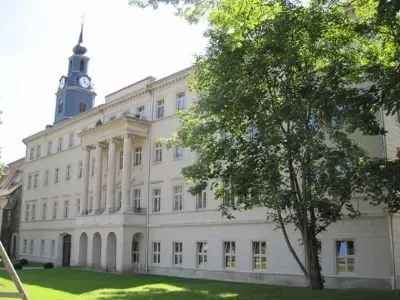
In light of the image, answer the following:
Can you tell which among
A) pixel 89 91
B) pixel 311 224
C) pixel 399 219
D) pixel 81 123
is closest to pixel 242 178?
pixel 311 224

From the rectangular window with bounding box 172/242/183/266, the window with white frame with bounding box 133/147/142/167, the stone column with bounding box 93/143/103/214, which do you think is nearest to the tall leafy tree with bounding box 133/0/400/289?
the rectangular window with bounding box 172/242/183/266

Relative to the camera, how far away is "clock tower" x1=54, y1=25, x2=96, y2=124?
200 feet

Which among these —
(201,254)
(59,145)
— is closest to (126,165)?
(201,254)

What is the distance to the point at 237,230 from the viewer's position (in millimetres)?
30969

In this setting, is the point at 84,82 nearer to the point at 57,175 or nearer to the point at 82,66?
the point at 82,66

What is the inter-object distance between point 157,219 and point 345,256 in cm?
1587

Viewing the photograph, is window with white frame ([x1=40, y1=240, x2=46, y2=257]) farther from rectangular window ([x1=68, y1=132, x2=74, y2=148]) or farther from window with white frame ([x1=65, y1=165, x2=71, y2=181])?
rectangular window ([x1=68, y1=132, x2=74, y2=148])

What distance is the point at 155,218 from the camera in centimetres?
3738

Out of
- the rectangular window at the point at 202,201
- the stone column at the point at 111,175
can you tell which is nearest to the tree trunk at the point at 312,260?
the rectangular window at the point at 202,201

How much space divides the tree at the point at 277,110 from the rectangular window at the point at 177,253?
1531 centimetres

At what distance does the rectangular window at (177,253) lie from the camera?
35.0m

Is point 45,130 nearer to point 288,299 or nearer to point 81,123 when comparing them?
point 81,123

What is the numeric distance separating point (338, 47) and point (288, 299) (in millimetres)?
8920

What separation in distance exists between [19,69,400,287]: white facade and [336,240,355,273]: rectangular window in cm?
5
